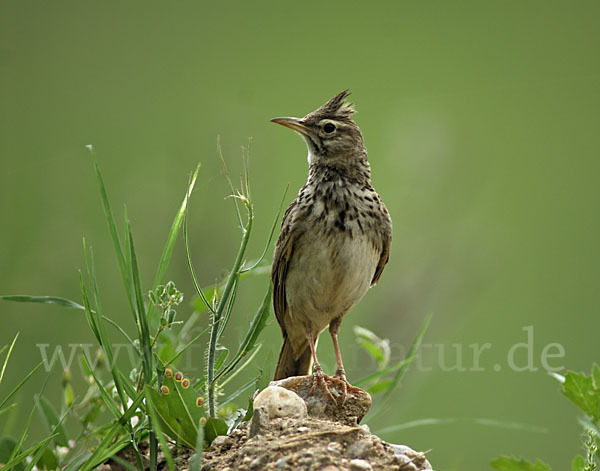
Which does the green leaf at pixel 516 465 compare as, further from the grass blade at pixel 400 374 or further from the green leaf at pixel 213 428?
the green leaf at pixel 213 428

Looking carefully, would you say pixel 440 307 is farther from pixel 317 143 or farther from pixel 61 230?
pixel 61 230

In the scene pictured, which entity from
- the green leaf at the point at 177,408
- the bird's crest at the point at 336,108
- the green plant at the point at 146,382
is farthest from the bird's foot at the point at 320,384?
the bird's crest at the point at 336,108

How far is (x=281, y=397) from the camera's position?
107 inches

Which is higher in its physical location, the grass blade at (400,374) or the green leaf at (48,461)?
the grass blade at (400,374)

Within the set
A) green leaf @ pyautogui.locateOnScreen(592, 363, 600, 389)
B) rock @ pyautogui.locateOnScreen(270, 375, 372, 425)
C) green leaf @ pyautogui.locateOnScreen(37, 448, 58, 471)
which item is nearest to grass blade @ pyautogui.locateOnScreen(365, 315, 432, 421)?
rock @ pyautogui.locateOnScreen(270, 375, 372, 425)

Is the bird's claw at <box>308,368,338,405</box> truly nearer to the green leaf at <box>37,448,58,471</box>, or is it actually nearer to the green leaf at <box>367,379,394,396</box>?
the green leaf at <box>367,379,394,396</box>

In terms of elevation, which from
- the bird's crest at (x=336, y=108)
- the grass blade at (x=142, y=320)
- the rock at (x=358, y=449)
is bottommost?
the rock at (x=358, y=449)

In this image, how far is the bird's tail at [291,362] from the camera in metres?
4.38

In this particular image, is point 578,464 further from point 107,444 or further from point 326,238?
point 326,238

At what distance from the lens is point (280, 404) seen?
2.70 meters

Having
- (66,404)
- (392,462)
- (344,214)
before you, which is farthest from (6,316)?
(392,462)

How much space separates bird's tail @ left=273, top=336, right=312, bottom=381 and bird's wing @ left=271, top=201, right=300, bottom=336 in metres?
0.24

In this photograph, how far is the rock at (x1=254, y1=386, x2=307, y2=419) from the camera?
2.66 meters

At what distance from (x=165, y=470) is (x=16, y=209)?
197 centimetres
